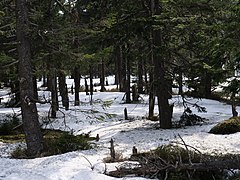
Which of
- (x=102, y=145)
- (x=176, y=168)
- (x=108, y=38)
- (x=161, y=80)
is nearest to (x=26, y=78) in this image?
(x=102, y=145)

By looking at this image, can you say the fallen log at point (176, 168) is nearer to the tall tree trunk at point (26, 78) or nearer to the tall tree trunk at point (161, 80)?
the tall tree trunk at point (26, 78)

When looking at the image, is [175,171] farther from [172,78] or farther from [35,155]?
[172,78]

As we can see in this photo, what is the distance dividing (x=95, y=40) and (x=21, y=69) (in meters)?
5.57

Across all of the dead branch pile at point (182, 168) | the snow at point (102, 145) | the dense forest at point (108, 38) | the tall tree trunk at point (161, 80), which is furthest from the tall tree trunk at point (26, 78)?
the tall tree trunk at point (161, 80)

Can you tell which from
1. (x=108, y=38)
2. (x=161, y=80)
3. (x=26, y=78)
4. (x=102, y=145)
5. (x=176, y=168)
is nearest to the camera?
(x=176, y=168)

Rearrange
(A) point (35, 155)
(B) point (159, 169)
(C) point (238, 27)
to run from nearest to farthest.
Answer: (C) point (238, 27)
(B) point (159, 169)
(A) point (35, 155)

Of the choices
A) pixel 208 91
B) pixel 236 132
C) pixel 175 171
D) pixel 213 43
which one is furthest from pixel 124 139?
pixel 208 91

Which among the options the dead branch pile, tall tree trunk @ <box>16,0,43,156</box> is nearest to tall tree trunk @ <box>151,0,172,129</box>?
tall tree trunk @ <box>16,0,43,156</box>

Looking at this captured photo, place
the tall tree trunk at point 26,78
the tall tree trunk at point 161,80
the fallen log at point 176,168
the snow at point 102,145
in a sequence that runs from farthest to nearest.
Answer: the tall tree trunk at point 161,80 → the tall tree trunk at point 26,78 → the snow at point 102,145 → the fallen log at point 176,168

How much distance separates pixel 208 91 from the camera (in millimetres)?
29688

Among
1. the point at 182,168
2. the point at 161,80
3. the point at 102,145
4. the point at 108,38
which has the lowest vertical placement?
the point at 102,145

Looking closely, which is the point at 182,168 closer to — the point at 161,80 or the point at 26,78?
the point at 26,78

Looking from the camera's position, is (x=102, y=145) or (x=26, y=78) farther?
(x=102, y=145)

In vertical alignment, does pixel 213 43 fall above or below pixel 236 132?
above
